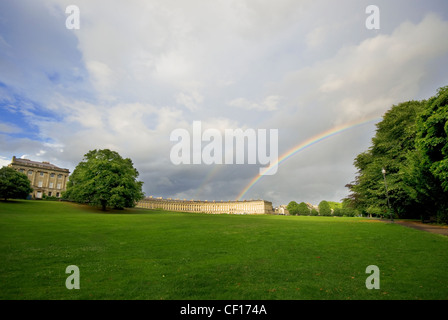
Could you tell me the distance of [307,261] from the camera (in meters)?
12.4

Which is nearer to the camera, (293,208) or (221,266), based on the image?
(221,266)

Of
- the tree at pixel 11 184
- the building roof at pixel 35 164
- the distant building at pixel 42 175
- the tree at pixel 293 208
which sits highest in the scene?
the building roof at pixel 35 164

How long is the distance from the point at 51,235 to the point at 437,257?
88.4ft

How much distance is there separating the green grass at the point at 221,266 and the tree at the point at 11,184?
52194mm

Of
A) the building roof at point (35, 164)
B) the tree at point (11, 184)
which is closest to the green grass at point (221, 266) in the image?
the tree at point (11, 184)

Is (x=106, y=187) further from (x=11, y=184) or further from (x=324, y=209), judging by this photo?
(x=324, y=209)

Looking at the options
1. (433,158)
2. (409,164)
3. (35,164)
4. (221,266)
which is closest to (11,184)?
(221,266)

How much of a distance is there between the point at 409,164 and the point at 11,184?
84.1m

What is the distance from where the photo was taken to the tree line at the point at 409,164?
2422 cm

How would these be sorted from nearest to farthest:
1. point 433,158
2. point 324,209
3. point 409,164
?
point 433,158 → point 409,164 → point 324,209

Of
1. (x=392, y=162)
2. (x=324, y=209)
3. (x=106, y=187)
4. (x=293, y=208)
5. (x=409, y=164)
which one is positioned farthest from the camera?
(x=293, y=208)

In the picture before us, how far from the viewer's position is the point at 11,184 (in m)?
56.2

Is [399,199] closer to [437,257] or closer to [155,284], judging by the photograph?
[437,257]

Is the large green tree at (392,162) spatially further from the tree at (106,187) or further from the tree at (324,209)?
the tree at (324,209)
